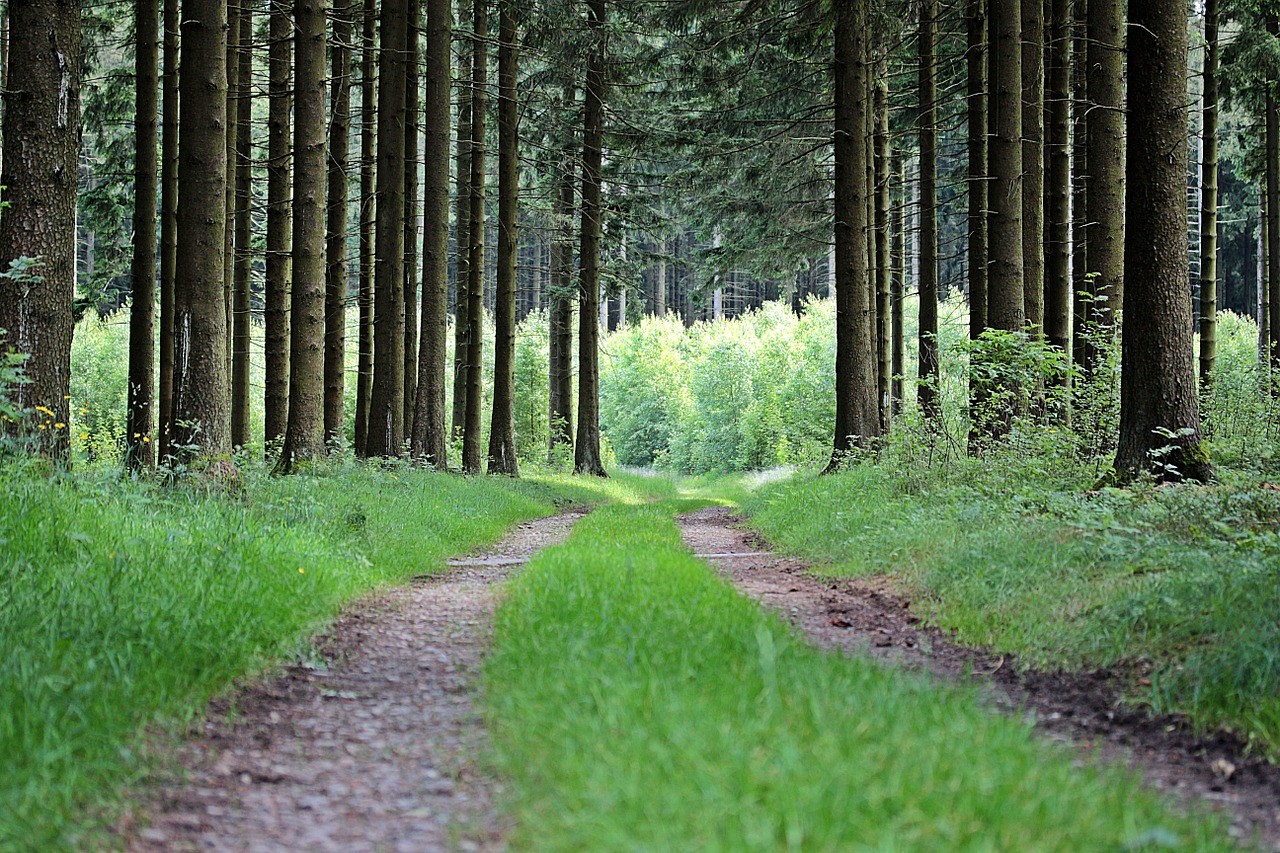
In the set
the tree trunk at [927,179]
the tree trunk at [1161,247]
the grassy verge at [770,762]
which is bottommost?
the grassy verge at [770,762]

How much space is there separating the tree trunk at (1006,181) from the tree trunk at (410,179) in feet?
30.6

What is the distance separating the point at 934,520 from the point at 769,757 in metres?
6.67

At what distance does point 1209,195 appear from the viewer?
732 inches

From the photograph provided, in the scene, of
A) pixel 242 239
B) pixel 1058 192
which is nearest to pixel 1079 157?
pixel 1058 192

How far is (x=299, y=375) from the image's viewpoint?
44.5ft

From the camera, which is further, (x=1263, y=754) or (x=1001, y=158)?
(x=1001, y=158)

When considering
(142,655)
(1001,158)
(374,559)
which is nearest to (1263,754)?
(142,655)

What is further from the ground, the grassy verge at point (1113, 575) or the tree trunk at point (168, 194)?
the tree trunk at point (168, 194)

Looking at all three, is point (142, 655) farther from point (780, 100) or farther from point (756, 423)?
point (756, 423)

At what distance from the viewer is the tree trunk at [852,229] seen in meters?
15.9

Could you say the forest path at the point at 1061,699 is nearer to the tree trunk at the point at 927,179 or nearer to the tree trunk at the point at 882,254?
the tree trunk at the point at 927,179

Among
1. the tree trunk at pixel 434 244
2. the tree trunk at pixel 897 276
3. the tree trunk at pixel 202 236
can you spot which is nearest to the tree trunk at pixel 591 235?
the tree trunk at pixel 434 244

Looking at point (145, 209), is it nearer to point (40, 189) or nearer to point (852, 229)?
point (40, 189)

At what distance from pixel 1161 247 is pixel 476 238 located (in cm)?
1381
